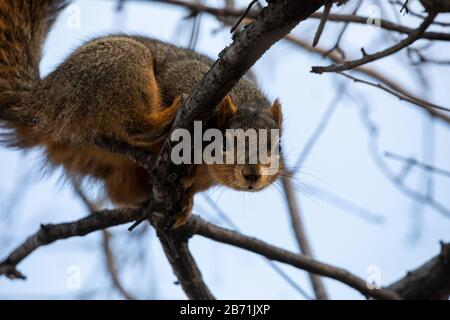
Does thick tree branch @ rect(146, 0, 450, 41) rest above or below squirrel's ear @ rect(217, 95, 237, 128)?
above

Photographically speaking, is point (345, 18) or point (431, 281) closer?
point (345, 18)

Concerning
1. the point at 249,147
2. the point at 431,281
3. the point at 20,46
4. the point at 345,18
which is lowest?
the point at 431,281

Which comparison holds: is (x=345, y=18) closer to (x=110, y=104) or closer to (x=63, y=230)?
(x=110, y=104)

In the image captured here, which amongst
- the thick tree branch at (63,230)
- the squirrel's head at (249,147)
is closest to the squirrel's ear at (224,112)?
the squirrel's head at (249,147)

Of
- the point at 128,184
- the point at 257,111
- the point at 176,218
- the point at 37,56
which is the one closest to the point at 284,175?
the point at 257,111

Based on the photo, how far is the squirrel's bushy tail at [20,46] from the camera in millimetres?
3652

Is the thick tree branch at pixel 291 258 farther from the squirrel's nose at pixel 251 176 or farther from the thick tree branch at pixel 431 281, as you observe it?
the squirrel's nose at pixel 251 176

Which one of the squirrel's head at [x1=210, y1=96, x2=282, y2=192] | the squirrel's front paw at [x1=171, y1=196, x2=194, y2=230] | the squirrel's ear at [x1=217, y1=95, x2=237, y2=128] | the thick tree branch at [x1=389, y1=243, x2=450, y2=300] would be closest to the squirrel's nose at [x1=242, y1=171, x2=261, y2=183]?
the squirrel's head at [x1=210, y1=96, x2=282, y2=192]

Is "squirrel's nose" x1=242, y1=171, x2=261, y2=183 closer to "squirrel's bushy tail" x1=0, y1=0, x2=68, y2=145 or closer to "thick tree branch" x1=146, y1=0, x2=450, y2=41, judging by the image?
"thick tree branch" x1=146, y1=0, x2=450, y2=41

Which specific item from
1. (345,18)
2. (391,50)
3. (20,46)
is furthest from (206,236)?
(391,50)

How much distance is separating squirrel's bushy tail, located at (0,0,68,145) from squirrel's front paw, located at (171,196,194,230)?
110 cm

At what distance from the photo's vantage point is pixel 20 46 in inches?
153

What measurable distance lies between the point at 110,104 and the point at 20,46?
0.96 m

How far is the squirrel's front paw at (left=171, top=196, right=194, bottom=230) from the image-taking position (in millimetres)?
3386
